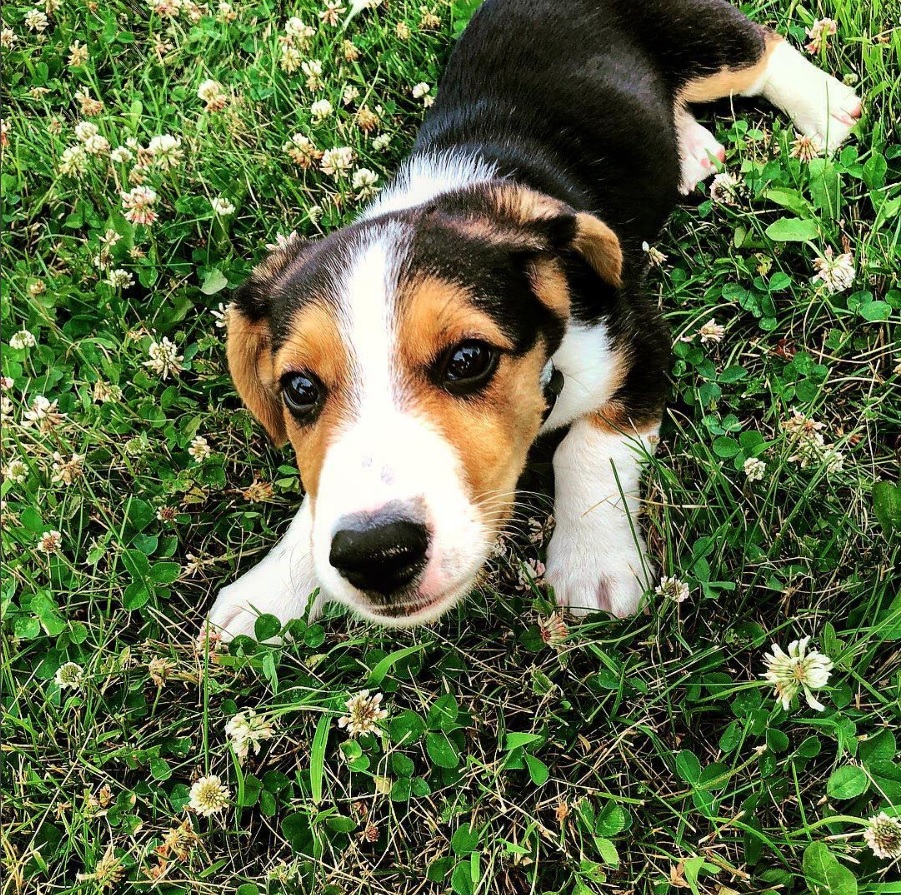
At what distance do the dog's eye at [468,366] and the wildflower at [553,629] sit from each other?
2.76ft

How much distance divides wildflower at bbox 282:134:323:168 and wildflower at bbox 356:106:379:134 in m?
0.25

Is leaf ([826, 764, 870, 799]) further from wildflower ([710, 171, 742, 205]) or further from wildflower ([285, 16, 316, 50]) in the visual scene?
wildflower ([285, 16, 316, 50])

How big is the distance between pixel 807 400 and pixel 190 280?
2.70m

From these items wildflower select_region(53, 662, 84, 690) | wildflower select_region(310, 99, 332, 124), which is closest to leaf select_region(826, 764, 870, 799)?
wildflower select_region(53, 662, 84, 690)

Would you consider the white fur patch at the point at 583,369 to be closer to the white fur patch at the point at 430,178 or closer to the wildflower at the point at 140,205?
the white fur patch at the point at 430,178

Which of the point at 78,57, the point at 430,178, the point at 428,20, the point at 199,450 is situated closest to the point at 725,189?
the point at 430,178

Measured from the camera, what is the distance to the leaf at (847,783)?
2.03 m

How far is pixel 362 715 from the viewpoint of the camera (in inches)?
94.3

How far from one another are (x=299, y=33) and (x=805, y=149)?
2.57 m

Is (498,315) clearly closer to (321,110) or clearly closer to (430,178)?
(430,178)

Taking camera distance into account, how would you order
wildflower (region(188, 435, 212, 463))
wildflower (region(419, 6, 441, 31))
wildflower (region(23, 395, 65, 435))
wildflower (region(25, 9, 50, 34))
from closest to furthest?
wildflower (region(188, 435, 212, 463))
wildflower (region(23, 395, 65, 435))
wildflower (region(419, 6, 441, 31))
wildflower (region(25, 9, 50, 34))

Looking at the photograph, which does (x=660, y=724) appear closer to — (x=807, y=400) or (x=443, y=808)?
(x=443, y=808)

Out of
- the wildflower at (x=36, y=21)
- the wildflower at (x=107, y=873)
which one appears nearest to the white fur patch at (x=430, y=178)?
the wildflower at (x=107, y=873)

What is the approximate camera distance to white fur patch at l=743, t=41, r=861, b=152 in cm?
339
